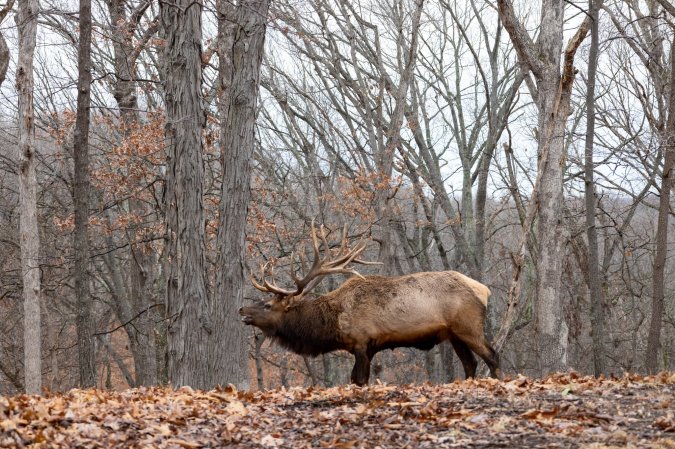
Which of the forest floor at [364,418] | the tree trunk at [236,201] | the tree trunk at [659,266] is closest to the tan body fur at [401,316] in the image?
the tree trunk at [236,201]

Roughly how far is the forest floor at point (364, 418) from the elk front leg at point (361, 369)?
406 cm

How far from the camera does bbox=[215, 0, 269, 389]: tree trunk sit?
10727mm

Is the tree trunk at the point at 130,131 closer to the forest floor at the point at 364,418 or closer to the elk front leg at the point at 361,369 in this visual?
the elk front leg at the point at 361,369

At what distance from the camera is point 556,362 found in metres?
13.5

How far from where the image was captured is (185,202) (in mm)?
10406

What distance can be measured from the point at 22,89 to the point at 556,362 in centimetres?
1038

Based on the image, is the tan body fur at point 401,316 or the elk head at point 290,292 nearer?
the tan body fur at point 401,316

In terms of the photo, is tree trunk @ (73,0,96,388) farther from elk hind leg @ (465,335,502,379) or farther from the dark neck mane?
elk hind leg @ (465,335,502,379)

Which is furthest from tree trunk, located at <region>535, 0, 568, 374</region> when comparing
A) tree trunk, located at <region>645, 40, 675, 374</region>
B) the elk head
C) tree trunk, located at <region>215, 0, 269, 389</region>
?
tree trunk, located at <region>215, 0, 269, 389</region>

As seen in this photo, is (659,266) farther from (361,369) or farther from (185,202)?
(185,202)

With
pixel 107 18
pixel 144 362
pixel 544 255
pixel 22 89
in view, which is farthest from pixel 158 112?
pixel 544 255

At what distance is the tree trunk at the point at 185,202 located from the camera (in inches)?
407

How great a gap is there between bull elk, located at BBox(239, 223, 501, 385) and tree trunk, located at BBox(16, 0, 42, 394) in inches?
164

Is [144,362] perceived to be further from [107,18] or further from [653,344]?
[653,344]
